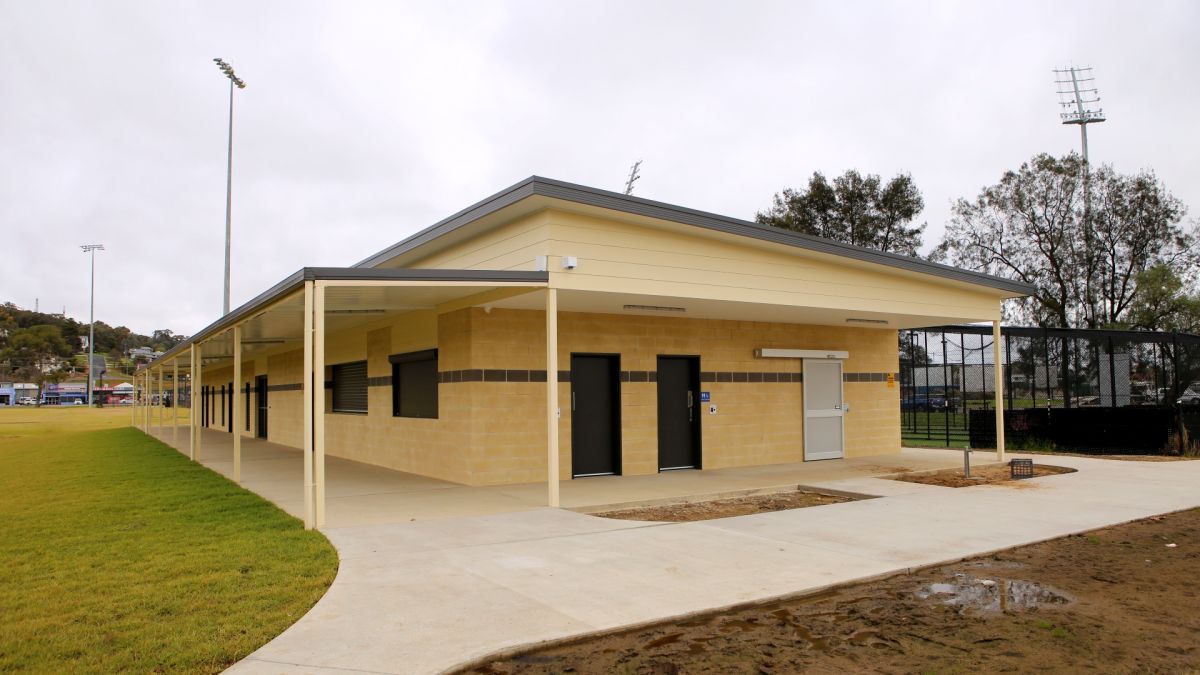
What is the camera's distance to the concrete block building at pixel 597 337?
30.4ft

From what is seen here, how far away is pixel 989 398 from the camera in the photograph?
2284 cm

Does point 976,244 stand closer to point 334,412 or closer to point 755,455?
point 755,455

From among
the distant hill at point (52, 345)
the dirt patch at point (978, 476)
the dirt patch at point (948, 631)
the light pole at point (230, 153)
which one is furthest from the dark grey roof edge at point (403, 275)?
the distant hill at point (52, 345)

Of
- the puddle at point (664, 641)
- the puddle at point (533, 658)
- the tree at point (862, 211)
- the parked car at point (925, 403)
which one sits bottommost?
the puddle at point (664, 641)

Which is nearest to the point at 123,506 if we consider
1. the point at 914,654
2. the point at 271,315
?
the point at 271,315

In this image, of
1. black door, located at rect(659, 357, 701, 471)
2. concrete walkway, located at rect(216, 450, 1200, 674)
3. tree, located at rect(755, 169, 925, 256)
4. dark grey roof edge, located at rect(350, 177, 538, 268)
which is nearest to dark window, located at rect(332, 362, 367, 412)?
dark grey roof edge, located at rect(350, 177, 538, 268)

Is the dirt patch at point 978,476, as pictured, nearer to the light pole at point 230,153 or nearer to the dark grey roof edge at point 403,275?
the dark grey roof edge at point 403,275

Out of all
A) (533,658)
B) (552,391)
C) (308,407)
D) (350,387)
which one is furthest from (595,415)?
(533,658)

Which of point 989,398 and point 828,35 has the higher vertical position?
point 828,35

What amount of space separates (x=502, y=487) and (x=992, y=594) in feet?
22.4

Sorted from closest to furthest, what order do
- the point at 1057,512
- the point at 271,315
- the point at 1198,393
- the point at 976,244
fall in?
the point at 1057,512 < the point at 271,315 < the point at 1198,393 < the point at 976,244

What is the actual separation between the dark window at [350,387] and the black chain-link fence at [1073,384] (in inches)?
470

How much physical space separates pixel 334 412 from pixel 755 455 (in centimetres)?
917

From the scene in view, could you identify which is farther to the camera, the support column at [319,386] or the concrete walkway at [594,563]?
the support column at [319,386]
